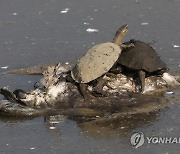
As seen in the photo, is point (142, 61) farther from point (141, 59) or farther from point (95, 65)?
point (95, 65)

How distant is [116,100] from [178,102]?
2.18ft

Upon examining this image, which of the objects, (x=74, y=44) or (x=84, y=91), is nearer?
(x=84, y=91)

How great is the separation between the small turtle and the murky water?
60cm

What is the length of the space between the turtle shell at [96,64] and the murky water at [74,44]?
23.7 inches

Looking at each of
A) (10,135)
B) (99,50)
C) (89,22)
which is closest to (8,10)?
(89,22)

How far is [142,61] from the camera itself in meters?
6.69

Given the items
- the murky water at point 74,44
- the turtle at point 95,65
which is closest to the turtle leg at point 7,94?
the murky water at point 74,44

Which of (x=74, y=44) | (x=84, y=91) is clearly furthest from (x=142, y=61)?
(x=74, y=44)

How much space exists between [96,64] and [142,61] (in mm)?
556

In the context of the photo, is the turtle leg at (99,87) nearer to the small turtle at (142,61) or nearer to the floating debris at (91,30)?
the small turtle at (142,61)

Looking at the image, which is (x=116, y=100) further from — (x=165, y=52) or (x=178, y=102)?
(x=165, y=52)

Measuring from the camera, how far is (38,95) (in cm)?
650

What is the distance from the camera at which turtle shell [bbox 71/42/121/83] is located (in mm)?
6445

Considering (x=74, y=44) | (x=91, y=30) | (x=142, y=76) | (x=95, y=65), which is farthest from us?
(x=91, y=30)
